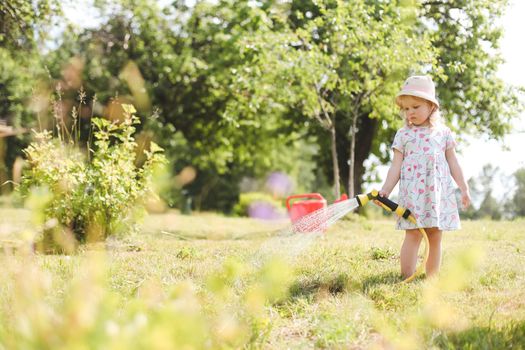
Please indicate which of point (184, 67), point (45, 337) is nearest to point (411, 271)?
point (45, 337)

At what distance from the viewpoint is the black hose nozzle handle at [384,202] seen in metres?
4.00

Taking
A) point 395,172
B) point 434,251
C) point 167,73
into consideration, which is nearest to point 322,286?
point 434,251

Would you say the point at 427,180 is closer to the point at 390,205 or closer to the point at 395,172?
the point at 395,172

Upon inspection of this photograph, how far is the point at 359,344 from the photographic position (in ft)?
8.44

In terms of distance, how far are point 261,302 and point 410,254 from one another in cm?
228

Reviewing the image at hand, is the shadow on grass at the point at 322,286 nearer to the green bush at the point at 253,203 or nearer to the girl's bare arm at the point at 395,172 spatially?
the girl's bare arm at the point at 395,172

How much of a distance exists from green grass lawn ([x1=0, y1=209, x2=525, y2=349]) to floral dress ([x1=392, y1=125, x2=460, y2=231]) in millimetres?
491

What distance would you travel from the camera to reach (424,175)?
4191 mm

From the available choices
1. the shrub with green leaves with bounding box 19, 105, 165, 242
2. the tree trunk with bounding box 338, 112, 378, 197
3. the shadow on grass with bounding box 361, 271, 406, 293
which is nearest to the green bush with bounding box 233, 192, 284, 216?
the tree trunk with bounding box 338, 112, 378, 197

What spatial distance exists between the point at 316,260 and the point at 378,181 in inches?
541

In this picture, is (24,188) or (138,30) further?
(138,30)

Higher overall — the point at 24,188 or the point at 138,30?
the point at 138,30

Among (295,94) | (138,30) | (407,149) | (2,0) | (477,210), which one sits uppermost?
(138,30)

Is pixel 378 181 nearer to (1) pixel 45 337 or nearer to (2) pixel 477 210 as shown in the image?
(2) pixel 477 210
